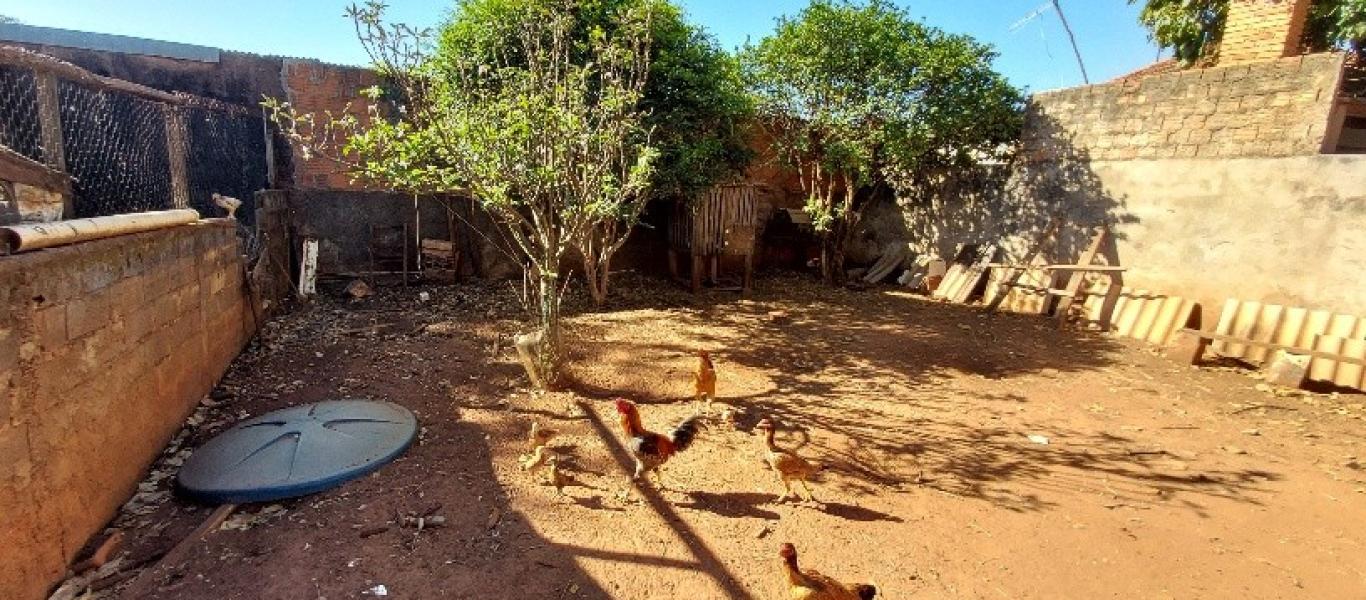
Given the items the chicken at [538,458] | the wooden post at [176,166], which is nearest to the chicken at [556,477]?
the chicken at [538,458]

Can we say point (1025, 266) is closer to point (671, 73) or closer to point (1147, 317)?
point (1147, 317)

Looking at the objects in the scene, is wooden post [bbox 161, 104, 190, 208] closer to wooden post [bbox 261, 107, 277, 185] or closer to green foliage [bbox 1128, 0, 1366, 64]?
wooden post [bbox 261, 107, 277, 185]

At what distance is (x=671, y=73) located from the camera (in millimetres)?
8570

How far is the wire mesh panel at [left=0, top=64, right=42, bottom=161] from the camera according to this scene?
14.6 feet

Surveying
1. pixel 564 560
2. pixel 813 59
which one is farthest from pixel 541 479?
pixel 813 59

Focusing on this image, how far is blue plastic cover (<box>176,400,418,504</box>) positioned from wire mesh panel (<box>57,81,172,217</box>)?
2.56 meters

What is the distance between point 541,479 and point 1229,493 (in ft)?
16.1

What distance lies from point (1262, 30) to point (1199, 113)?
117cm

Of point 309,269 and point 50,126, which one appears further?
point 309,269

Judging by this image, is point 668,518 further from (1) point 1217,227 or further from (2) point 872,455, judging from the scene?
(1) point 1217,227

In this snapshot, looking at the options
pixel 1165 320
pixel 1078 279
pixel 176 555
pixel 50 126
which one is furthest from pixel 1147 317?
pixel 50 126

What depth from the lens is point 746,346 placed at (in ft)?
24.2

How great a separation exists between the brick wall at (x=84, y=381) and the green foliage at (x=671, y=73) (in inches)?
182

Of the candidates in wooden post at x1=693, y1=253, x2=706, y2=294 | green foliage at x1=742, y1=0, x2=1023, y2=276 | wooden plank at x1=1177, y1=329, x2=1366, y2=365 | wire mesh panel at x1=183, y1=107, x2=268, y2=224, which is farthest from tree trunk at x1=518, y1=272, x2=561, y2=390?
wooden plank at x1=1177, y1=329, x2=1366, y2=365
